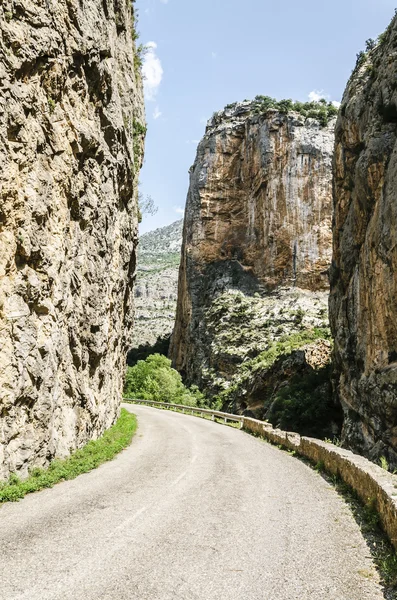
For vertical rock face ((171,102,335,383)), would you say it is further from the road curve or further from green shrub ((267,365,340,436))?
the road curve

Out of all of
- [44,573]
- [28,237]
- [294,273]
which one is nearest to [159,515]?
[44,573]

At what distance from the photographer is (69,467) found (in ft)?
39.7

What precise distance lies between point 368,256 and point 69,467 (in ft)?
63.1

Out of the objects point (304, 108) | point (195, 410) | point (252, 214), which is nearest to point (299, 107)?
point (304, 108)

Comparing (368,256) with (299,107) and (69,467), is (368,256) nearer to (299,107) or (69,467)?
(69,467)

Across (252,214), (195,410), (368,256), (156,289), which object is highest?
(252,214)

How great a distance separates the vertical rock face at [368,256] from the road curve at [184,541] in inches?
444

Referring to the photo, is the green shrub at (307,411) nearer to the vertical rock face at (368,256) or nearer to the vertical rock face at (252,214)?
the vertical rock face at (368,256)

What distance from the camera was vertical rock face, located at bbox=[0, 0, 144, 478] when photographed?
11.0 m

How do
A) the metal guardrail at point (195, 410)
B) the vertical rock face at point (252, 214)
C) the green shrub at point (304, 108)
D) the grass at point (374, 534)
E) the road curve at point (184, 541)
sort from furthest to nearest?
the green shrub at point (304, 108) → the vertical rock face at point (252, 214) → the metal guardrail at point (195, 410) → the grass at point (374, 534) → the road curve at point (184, 541)

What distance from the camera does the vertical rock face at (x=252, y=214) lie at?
62.2 m

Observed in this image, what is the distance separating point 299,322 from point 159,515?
48.1m

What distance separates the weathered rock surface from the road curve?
6464 centimetres

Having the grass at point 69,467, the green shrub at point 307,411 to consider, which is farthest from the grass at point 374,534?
the green shrub at point 307,411
